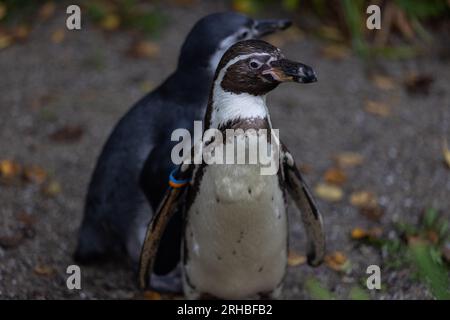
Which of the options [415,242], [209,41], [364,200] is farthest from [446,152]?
[209,41]

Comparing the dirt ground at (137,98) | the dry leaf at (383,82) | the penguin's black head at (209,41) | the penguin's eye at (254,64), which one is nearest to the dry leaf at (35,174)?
the dirt ground at (137,98)

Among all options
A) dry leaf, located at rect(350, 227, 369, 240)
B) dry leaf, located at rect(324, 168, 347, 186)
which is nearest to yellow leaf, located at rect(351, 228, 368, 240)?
dry leaf, located at rect(350, 227, 369, 240)

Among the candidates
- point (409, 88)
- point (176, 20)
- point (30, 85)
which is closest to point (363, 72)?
point (409, 88)

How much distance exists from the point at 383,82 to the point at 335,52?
1.55 feet

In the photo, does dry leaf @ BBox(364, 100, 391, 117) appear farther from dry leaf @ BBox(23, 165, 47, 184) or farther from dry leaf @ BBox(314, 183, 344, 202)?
dry leaf @ BBox(23, 165, 47, 184)

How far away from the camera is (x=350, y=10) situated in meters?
5.04

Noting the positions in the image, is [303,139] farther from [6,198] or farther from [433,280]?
[433,280]

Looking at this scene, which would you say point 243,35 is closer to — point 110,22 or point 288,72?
point 288,72

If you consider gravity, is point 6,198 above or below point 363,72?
below

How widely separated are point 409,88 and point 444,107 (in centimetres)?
32

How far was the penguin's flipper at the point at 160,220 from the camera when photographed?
2.63m

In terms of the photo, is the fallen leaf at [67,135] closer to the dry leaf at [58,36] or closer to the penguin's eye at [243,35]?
the dry leaf at [58,36]

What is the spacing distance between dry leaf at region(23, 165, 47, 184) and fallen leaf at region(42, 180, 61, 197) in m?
0.06
